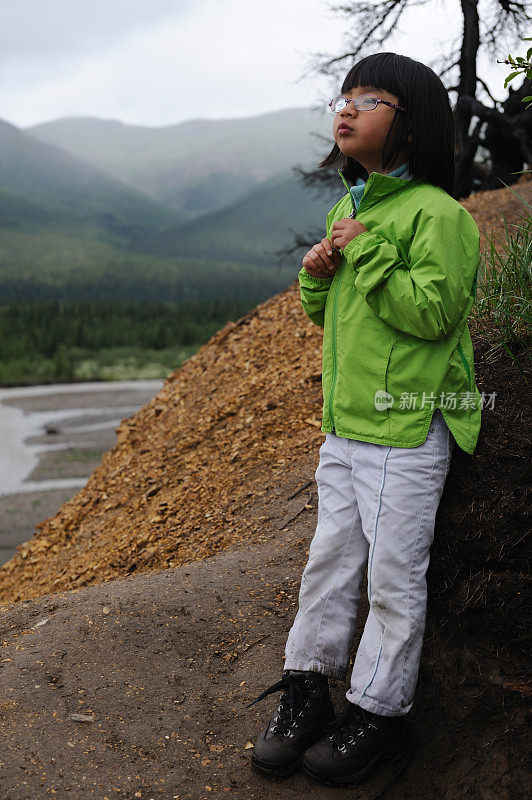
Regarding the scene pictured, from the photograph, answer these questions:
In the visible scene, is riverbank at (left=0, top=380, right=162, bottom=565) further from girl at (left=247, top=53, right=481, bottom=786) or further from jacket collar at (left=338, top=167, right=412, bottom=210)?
jacket collar at (left=338, top=167, right=412, bottom=210)

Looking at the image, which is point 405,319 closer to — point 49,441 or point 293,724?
point 293,724

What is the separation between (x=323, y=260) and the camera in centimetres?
231

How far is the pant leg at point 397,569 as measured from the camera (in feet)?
6.99

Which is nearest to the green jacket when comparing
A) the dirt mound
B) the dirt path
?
the dirt path

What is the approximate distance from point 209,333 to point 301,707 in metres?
36.0

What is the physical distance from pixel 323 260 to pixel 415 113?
0.49 meters

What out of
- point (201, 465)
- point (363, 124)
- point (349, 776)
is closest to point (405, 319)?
point (363, 124)

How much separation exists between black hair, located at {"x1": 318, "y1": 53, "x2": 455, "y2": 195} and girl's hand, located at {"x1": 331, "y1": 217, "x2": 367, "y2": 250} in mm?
230

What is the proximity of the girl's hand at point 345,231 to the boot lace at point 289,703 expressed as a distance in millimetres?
1330

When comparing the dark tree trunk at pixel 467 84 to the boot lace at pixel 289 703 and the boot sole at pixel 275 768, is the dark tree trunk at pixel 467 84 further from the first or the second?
the boot sole at pixel 275 768

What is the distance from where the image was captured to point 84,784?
85.7 inches

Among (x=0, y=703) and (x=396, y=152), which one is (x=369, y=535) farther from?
(x=0, y=703)

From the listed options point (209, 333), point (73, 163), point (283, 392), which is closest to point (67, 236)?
point (73, 163)

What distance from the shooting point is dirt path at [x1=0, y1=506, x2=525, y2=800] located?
221 centimetres
